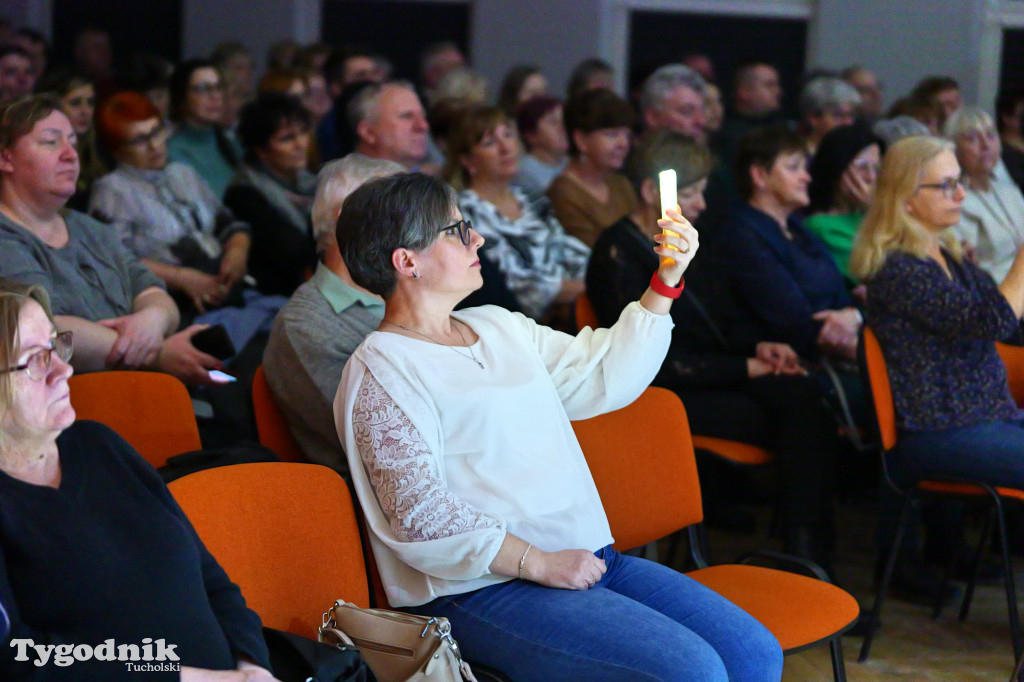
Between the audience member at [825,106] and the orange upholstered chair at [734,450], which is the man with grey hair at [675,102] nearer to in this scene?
the audience member at [825,106]

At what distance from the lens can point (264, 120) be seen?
3930 mm

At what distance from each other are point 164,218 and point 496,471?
2.16 metres

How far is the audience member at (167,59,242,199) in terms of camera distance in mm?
4492

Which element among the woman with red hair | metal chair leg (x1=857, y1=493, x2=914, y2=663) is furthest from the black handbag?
the woman with red hair

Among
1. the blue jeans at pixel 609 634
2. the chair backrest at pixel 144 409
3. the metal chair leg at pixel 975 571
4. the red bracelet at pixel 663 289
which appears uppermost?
the red bracelet at pixel 663 289

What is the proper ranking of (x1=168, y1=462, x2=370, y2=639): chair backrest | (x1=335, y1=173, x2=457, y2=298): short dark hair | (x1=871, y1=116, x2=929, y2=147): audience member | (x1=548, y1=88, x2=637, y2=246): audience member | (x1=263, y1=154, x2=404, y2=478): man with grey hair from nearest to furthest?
(x1=168, y1=462, x2=370, y2=639): chair backrest → (x1=335, y1=173, x2=457, y2=298): short dark hair → (x1=263, y1=154, x2=404, y2=478): man with grey hair → (x1=548, y1=88, x2=637, y2=246): audience member → (x1=871, y1=116, x2=929, y2=147): audience member

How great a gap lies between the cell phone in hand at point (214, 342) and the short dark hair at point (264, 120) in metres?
1.49

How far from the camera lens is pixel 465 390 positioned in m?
1.78

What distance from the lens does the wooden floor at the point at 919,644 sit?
261 cm

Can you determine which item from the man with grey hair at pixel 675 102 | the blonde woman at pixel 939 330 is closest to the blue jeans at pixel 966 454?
the blonde woman at pixel 939 330

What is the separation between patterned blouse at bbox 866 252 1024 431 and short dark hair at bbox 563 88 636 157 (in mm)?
1749

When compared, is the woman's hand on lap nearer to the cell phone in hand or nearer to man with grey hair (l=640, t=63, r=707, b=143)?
the cell phone in hand

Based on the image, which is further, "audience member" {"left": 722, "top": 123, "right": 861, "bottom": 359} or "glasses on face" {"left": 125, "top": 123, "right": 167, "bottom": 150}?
"glasses on face" {"left": 125, "top": 123, "right": 167, "bottom": 150}

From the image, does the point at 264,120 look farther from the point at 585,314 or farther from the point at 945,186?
the point at 945,186
